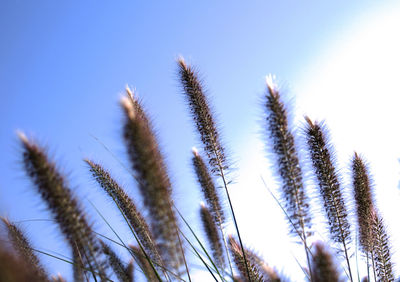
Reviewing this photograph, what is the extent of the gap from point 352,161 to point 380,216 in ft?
2.37

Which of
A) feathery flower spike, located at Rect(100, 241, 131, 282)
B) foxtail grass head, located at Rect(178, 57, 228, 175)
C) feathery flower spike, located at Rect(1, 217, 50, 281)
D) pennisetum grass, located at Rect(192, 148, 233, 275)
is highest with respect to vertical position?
foxtail grass head, located at Rect(178, 57, 228, 175)

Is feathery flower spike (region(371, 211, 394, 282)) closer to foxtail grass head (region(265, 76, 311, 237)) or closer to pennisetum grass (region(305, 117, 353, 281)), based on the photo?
pennisetum grass (region(305, 117, 353, 281))

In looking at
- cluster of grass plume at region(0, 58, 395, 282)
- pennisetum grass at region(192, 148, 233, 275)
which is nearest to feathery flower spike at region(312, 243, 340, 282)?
cluster of grass plume at region(0, 58, 395, 282)

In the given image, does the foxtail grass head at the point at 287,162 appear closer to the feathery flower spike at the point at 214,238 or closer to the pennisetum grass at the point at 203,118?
the pennisetum grass at the point at 203,118

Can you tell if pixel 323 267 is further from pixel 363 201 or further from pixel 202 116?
pixel 202 116

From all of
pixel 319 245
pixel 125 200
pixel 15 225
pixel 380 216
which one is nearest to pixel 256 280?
pixel 319 245

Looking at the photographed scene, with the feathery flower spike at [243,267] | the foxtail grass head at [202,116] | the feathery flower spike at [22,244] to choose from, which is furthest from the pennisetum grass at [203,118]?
the feathery flower spike at [22,244]

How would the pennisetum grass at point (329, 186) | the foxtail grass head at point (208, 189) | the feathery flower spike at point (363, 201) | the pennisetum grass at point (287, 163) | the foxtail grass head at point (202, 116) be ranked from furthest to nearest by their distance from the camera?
1. the foxtail grass head at point (208, 189)
2. the foxtail grass head at point (202, 116)
3. the feathery flower spike at point (363, 201)
4. the pennisetum grass at point (329, 186)
5. the pennisetum grass at point (287, 163)

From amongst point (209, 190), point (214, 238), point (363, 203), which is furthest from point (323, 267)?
point (214, 238)

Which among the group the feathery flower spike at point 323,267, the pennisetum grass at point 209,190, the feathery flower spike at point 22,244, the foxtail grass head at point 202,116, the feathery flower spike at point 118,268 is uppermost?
the foxtail grass head at point 202,116

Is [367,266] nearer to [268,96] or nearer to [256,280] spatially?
[256,280]

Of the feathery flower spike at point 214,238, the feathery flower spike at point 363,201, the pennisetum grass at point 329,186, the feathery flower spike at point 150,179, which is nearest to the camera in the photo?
the feathery flower spike at point 150,179

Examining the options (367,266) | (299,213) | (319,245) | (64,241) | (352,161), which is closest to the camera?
(319,245)

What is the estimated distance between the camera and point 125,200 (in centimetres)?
382
